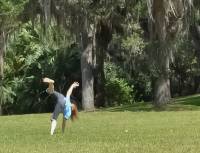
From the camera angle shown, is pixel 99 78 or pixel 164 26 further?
pixel 99 78

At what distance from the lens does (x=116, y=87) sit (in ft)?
149

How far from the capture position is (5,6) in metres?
35.8

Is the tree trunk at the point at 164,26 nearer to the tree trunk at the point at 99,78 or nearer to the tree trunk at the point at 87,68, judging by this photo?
the tree trunk at the point at 87,68

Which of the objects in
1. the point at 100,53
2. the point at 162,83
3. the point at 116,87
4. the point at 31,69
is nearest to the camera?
the point at 162,83

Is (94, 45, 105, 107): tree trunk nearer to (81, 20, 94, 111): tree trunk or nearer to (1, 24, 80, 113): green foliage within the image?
(81, 20, 94, 111): tree trunk

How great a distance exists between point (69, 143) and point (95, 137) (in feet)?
5.01

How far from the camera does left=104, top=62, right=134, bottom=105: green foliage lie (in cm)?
4559

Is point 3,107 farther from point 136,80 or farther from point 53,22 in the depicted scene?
point 53,22

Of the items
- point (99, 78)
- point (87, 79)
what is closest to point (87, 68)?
point (87, 79)

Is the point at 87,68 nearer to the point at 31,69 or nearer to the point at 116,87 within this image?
the point at 31,69

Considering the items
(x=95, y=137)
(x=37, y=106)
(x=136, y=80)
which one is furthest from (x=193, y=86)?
(x=95, y=137)

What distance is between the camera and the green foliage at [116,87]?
4559cm

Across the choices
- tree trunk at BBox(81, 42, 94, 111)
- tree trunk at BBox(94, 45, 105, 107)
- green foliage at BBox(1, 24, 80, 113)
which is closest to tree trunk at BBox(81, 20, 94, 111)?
tree trunk at BBox(81, 42, 94, 111)

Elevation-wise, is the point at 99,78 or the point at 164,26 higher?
the point at 164,26
